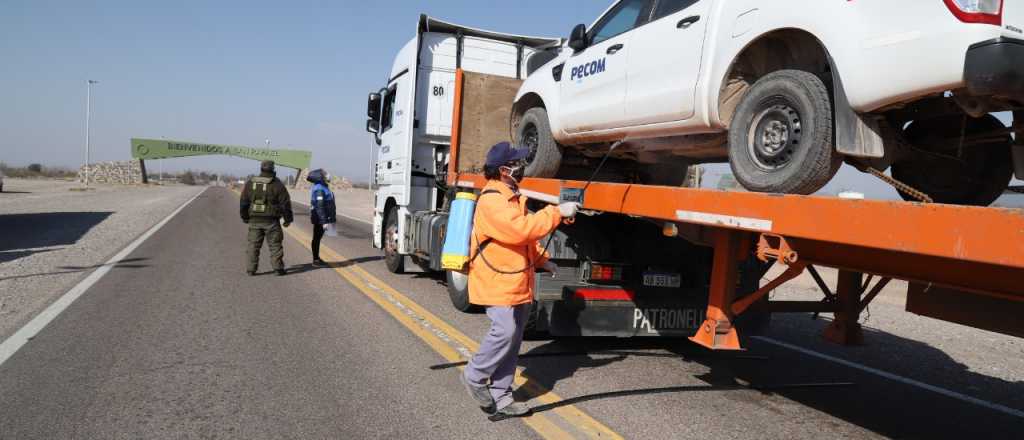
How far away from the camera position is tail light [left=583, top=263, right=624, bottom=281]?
554 centimetres

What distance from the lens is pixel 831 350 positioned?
6488 mm

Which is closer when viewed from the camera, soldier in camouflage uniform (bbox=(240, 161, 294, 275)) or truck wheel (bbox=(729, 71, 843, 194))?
truck wheel (bbox=(729, 71, 843, 194))

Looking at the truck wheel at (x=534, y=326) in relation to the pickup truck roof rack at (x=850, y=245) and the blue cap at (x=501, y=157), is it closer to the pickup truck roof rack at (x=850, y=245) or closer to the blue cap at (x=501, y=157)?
the pickup truck roof rack at (x=850, y=245)

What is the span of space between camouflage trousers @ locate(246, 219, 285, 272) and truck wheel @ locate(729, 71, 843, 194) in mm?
7282

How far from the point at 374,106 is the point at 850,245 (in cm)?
886

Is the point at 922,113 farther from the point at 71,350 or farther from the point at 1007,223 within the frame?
the point at 71,350

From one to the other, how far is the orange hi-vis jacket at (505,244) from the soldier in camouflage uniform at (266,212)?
21.1 ft

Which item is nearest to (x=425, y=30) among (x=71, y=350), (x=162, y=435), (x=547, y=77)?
(x=547, y=77)

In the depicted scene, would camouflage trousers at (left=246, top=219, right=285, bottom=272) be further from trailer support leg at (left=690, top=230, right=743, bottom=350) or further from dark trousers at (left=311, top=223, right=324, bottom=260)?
trailer support leg at (left=690, top=230, right=743, bottom=350)

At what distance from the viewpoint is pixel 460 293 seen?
7172 millimetres

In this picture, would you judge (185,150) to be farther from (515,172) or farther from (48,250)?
(515,172)

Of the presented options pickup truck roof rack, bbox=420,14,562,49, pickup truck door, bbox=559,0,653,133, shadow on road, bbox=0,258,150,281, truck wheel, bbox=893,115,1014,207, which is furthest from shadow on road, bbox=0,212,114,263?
truck wheel, bbox=893,115,1014,207

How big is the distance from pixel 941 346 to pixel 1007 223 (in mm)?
5636

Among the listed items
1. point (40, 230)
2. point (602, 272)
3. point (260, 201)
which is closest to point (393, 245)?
point (260, 201)
